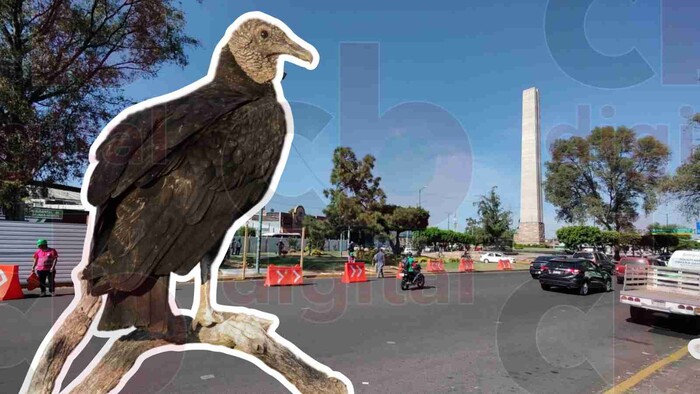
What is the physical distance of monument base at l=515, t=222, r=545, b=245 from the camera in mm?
48531

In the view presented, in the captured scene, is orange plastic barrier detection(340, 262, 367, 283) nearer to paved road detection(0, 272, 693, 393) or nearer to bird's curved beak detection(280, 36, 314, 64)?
paved road detection(0, 272, 693, 393)

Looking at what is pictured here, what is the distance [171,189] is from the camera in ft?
5.80

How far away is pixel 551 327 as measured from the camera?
8.94 metres

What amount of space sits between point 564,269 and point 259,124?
1561cm

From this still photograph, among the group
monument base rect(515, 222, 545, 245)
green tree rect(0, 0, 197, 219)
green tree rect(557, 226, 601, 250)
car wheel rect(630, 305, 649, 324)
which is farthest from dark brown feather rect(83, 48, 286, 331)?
monument base rect(515, 222, 545, 245)

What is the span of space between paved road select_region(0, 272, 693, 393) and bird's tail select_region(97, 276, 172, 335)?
1912mm

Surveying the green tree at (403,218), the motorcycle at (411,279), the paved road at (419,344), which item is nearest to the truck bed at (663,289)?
the paved road at (419,344)

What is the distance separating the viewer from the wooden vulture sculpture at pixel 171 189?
1.73 metres

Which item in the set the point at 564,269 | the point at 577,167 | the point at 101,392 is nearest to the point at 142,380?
the point at 101,392

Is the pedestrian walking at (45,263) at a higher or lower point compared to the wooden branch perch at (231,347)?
lower

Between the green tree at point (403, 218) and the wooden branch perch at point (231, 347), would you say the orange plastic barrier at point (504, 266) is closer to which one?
the green tree at point (403, 218)

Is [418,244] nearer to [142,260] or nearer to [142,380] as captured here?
[142,380]

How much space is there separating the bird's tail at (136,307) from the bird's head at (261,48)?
3.18ft

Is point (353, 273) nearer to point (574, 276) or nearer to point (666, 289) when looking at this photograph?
point (574, 276)
